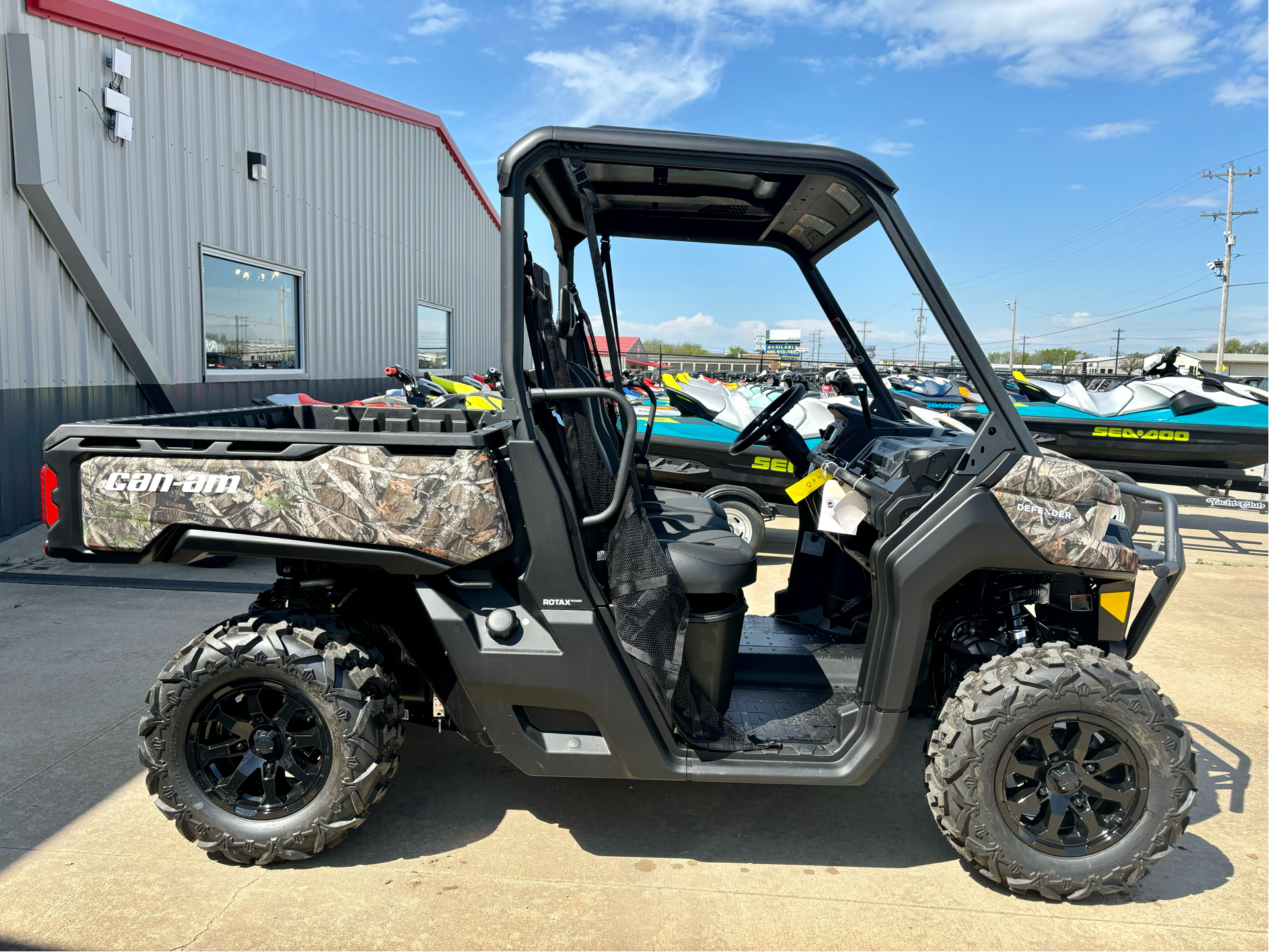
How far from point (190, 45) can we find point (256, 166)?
1.40 meters

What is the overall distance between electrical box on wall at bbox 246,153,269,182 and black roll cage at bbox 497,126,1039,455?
785 cm

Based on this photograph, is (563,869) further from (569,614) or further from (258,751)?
(258,751)

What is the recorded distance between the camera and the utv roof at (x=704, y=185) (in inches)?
94.0

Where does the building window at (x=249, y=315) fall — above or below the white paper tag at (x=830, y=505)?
above

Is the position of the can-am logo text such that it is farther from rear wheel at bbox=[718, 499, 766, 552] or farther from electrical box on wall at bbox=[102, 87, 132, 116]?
electrical box on wall at bbox=[102, 87, 132, 116]

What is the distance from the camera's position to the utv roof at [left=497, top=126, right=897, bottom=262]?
2389mm

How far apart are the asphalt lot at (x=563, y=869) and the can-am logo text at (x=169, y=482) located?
1.15 metres

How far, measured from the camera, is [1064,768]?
8.14ft

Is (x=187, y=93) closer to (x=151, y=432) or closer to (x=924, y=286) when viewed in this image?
(x=151, y=432)

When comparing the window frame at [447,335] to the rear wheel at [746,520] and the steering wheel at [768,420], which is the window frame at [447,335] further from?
the steering wheel at [768,420]

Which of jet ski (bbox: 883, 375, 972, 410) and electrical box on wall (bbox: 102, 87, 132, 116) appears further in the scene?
jet ski (bbox: 883, 375, 972, 410)

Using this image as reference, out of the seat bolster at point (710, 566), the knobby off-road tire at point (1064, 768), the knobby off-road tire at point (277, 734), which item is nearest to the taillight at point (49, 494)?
the knobby off-road tire at point (277, 734)

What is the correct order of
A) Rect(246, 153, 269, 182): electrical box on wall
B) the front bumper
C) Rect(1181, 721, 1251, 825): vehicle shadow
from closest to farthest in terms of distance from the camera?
the front bumper < Rect(1181, 721, 1251, 825): vehicle shadow < Rect(246, 153, 269, 182): electrical box on wall

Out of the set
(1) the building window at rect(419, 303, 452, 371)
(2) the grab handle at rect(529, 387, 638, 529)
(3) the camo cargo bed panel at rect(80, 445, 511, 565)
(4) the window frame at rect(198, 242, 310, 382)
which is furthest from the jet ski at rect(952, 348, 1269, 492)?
(1) the building window at rect(419, 303, 452, 371)
